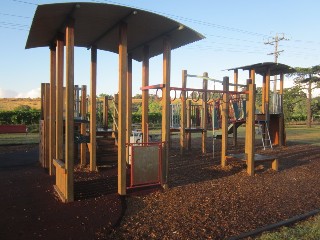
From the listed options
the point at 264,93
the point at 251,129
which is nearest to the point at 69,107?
the point at 251,129

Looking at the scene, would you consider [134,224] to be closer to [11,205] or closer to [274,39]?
[11,205]

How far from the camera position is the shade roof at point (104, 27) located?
6086mm

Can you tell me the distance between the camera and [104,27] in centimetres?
748

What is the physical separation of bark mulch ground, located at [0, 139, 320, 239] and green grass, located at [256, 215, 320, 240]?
0.38m

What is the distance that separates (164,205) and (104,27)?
4.30 metres

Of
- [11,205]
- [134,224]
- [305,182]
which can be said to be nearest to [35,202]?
[11,205]

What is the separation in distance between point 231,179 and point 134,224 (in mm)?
4195

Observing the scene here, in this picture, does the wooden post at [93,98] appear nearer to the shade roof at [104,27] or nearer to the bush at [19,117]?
the shade roof at [104,27]

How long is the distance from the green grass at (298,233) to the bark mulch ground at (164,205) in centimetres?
38

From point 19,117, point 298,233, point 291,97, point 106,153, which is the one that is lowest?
point 298,233

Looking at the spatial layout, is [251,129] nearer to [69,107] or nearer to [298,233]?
[298,233]

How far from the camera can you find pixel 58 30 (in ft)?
24.9

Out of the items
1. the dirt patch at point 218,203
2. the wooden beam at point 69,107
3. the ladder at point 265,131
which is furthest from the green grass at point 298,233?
the ladder at point 265,131

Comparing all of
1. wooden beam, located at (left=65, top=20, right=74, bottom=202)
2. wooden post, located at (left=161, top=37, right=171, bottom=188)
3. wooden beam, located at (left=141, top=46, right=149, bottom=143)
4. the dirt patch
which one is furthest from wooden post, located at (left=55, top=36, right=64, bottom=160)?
the dirt patch
